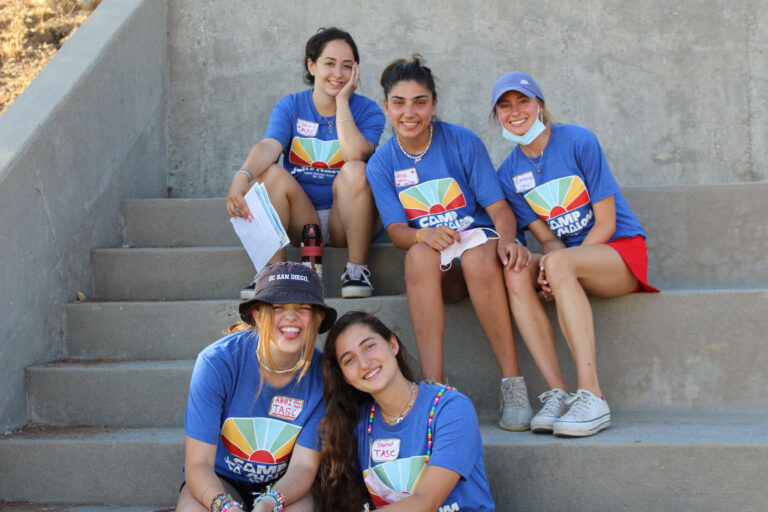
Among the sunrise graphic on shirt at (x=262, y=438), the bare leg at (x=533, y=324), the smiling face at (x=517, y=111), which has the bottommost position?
the sunrise graphic on shirt at (x=262, y=438)

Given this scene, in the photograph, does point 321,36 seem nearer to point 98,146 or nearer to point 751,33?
point 98,146

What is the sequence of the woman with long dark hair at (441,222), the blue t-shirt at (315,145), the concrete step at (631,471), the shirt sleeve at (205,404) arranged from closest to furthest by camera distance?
1. the shirt sleeve at (205,404)
2. the concrete step at (631,471)
3. the woman with long dark hair at (441,222)
4. the blue t-shirt at (315,145)

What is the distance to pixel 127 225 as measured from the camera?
13.0ft

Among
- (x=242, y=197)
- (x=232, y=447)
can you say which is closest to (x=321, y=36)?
(x=242, y=197)

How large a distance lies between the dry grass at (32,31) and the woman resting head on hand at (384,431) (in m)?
4.43

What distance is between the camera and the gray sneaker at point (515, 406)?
8.84ft

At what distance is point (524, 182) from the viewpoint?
9.98 feet

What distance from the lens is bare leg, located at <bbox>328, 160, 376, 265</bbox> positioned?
3.22m

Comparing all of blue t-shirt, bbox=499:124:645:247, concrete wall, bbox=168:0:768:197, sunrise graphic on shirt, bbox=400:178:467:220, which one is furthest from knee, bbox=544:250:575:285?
concrete wall, bbox=168:0:768:197

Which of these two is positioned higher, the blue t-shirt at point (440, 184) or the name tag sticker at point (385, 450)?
the blue t-shirt at point (440, 184)

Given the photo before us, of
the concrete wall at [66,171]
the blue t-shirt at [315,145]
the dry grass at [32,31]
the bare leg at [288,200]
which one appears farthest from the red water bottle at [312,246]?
the dry grass at [32,31]

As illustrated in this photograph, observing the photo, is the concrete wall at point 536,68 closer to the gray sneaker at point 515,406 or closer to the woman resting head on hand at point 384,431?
the gray sneaker at point 515,406

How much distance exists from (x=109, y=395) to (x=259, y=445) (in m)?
0.97

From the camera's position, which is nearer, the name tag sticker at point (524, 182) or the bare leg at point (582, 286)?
the bare leg at point (582, 286)
